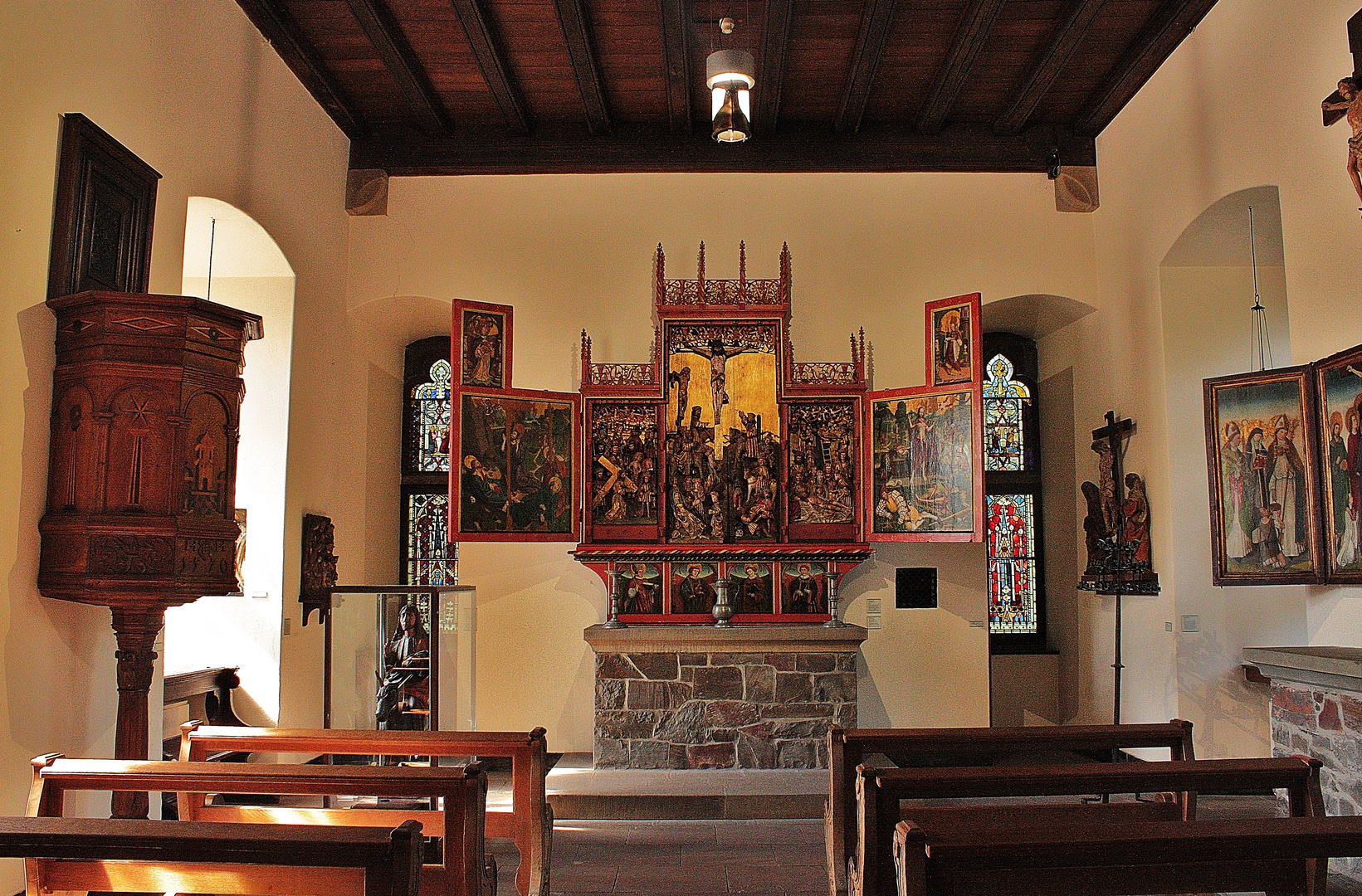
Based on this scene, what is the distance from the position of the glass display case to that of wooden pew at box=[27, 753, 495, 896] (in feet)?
9.96

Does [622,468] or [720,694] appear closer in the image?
[720,694]

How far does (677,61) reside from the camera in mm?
8156

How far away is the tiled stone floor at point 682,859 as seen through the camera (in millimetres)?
5438

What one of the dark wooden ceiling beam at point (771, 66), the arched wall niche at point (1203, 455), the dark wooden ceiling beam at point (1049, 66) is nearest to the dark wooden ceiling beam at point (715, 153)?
the dark wooden ceiling beam at point (1049, 66)

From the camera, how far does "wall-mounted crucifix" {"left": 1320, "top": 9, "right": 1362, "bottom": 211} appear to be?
499 centimetres

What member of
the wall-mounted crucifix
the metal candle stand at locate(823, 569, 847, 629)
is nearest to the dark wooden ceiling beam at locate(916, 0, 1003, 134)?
the wall-mounted crucifix

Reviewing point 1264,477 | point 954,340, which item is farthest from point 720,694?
point 1264,477

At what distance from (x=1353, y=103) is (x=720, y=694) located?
5.59m

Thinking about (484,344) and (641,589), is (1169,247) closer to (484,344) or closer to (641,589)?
(641,589)

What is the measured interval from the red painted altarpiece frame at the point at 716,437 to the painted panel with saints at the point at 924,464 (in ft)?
0.37

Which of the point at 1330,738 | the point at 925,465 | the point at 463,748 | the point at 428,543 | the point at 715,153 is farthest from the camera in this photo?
the point at 428,543

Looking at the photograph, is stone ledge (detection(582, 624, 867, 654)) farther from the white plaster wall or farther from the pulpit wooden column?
the pulpit wooden column

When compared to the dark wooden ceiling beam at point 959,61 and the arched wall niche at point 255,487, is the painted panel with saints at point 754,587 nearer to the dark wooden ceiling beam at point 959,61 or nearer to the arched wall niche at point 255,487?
the arched wall niche at point 255,487

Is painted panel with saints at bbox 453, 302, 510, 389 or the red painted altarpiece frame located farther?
the red painted altarpiece frame
